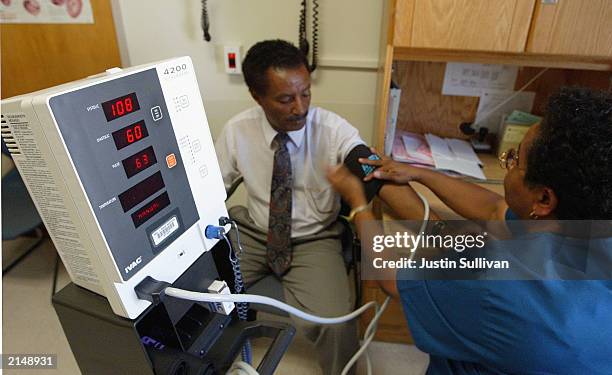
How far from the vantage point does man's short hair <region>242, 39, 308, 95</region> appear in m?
1.35

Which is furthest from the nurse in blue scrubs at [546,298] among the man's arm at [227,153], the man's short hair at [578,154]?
the man's arm at [227,153]

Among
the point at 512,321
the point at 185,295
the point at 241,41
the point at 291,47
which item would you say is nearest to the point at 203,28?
the point at 241,41

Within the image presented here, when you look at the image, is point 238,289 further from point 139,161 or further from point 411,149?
point 411,149

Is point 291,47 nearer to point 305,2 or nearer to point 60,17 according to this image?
point 305,2

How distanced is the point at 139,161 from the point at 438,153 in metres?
1.37

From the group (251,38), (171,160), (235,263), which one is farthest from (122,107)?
(251,38)

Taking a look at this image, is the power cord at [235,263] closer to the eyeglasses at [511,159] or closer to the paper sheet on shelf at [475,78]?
the eyeglasses at [511,159]

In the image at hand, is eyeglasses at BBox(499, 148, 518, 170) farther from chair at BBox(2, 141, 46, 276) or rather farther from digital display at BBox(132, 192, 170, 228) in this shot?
chair at BBox(2, 141, 46, 276)

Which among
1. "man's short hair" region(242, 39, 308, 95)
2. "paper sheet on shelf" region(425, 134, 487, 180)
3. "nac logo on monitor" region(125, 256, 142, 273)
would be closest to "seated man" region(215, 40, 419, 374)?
"man's short hair" region(242, 39, 308, 95)

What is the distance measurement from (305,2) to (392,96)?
2.01 ft

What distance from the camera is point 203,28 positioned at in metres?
1.80

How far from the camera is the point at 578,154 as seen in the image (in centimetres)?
67

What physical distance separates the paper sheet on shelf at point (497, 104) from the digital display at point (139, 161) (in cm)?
159

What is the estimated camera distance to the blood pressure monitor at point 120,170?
0.47 metres
